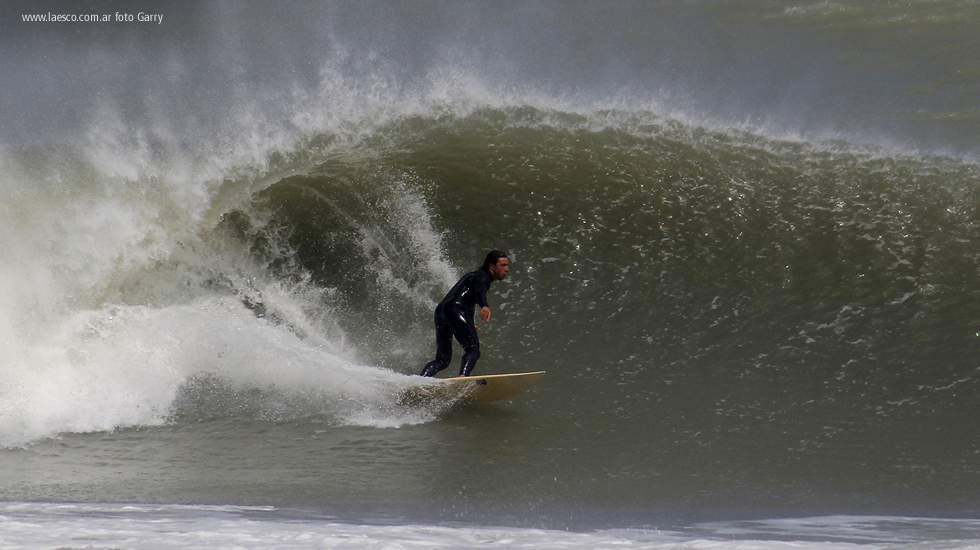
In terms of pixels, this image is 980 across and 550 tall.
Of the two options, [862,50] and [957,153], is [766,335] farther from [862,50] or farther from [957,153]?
[862,50]

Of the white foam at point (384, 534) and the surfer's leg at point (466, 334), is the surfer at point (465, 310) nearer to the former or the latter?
the surfer's leg at point (466, 334)

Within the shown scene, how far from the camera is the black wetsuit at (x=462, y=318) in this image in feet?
19.6

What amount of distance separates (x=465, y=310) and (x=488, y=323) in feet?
4.09

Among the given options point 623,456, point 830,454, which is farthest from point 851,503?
point 623,456

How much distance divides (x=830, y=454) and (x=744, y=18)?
16.3m

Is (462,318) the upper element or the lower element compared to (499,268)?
lower

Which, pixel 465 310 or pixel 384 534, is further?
pixel 465 310

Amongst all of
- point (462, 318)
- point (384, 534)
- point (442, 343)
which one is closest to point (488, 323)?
point (442, 343)

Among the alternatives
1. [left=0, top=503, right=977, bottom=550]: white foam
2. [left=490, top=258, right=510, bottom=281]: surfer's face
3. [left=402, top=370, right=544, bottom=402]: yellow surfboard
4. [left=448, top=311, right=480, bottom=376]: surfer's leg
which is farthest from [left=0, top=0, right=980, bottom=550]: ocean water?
[left=490, top=258, right=510, bottom=281]: surfer's face

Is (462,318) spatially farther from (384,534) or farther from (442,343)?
(384,534)

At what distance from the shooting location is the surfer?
599cm

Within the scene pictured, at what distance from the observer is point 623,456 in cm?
473

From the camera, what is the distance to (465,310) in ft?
19.9

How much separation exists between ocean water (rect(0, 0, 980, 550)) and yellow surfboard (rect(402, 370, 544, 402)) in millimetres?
126
